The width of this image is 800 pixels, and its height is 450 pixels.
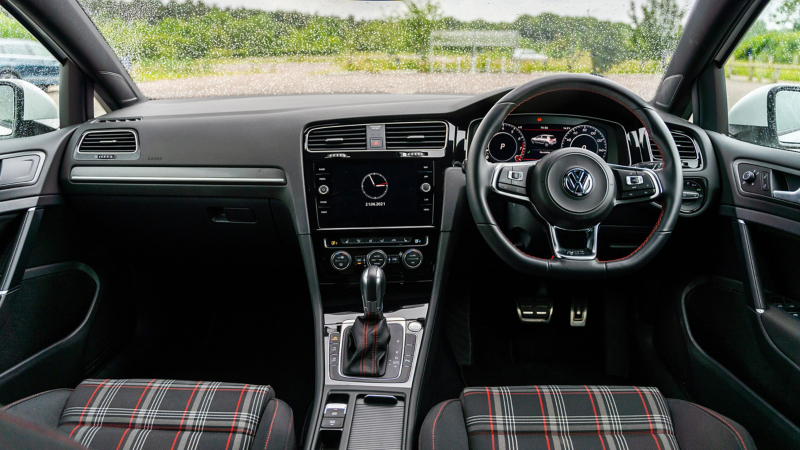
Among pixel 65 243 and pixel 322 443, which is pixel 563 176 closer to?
pixel 322 443

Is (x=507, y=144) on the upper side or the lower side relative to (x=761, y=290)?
upper

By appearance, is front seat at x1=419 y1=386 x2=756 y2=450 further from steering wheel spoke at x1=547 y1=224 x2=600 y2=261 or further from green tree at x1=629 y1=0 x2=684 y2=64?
green tree at x1=629 y1=0 x2=684 y2=64

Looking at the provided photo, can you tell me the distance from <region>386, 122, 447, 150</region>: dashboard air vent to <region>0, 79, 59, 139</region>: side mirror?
4.89ft

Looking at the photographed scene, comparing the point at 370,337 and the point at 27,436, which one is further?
the point at 370,337

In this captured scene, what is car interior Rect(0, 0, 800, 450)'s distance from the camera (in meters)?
1.48

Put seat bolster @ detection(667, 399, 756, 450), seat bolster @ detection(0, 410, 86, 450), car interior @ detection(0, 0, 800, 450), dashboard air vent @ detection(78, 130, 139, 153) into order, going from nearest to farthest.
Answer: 1. seat bolster @ detection(0, 410, 86, 450)
2. seat bolster @ detection(667, 399, 756, 450)
3. car interior @ detection(0, 0, 800, 450)
4. dashboard air vent @ detection(78, 130, 139, 153)

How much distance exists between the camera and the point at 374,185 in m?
1.96

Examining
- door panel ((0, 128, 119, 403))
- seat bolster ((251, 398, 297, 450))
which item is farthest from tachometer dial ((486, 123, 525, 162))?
door panel ((0, 128, 119, 403))

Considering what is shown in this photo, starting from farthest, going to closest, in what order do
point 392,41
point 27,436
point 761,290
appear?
point 392,41, point 761,290, point 27,436

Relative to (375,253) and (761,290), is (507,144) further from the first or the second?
(761,290)

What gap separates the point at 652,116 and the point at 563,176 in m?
0.32

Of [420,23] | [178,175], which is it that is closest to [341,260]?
[178,175]

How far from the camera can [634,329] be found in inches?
97.3

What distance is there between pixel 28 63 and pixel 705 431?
8.88 ft
